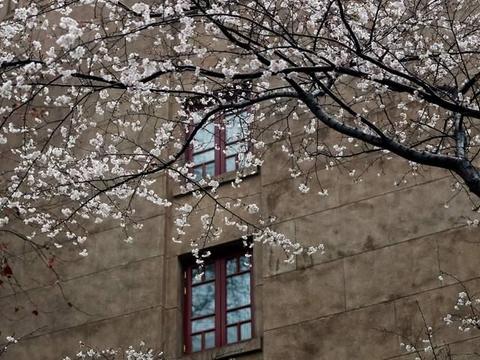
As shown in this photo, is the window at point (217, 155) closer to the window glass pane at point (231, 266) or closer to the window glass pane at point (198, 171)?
the window glass pane at point (198, 171)

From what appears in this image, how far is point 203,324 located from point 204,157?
12.0ft

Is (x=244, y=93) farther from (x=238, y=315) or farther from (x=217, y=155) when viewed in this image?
(x=217, y=155)

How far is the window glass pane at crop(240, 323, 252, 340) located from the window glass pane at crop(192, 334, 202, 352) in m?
0.79

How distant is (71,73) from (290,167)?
769cm

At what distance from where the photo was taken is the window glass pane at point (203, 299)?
63.2 feet

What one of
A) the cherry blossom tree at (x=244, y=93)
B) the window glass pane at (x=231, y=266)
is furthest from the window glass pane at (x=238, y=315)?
the cherry blossom tree at (x=244, y=93)

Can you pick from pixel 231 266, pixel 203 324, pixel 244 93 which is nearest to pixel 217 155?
pixel 231 266

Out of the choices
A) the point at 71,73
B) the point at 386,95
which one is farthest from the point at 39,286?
the point at 71,73

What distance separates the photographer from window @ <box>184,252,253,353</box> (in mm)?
18750

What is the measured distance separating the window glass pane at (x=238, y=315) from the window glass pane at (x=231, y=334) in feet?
0.37

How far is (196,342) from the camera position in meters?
19.0

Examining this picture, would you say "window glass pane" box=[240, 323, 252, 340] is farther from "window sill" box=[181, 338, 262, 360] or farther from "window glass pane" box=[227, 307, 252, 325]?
"window sill" box=[181, 338, 262, 360]

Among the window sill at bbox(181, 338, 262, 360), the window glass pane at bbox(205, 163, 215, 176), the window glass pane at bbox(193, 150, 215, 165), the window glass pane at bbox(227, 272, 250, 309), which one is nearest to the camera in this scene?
the window sill at bbox(181, 338, 262, 360)

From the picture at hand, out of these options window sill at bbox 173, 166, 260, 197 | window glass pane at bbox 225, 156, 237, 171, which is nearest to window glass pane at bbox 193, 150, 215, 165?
window glass pane at bbox 225, 156, 237, 171
